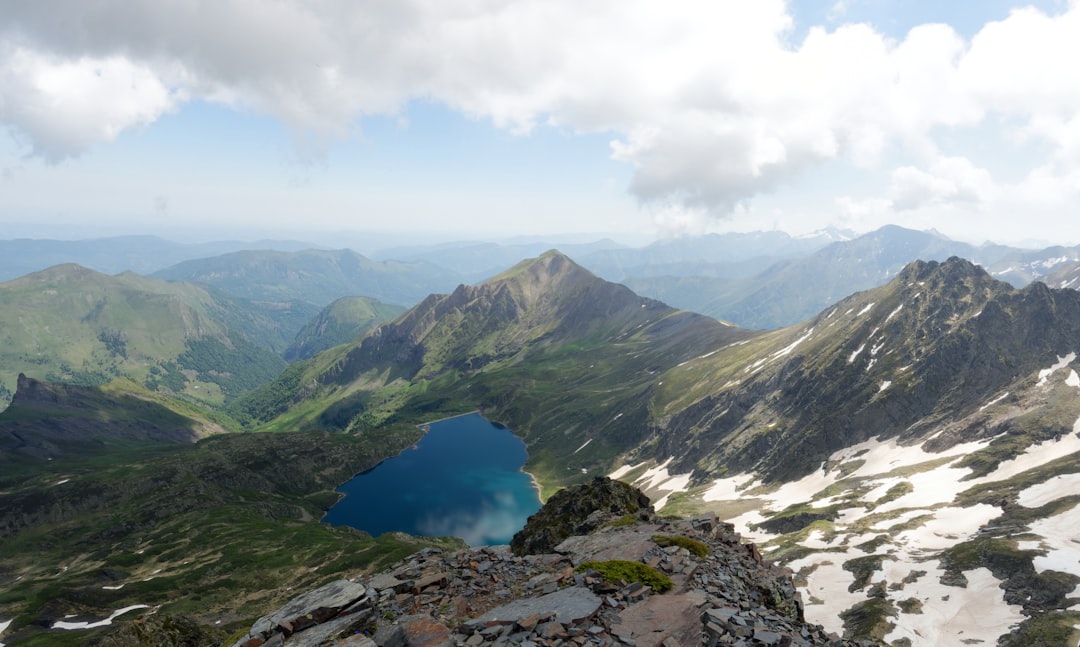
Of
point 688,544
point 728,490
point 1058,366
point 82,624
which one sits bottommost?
point 728,490

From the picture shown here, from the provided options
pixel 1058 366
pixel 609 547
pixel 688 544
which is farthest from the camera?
pixel 1058 366

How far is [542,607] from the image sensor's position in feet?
72.8

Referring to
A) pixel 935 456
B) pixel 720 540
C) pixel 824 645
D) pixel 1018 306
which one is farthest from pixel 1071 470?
pixel 824 645

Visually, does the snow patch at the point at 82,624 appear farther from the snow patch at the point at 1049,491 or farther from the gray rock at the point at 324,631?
the snow patch at the point at 1049,491

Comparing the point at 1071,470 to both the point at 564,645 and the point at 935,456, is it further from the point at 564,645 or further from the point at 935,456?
the point at 564,645

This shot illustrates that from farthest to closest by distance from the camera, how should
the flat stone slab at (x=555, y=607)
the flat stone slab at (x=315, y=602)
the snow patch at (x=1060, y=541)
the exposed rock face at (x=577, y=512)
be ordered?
1. the snow patch at (x=1060, y=541)
2. the exposed rock face at (x=577, y=512)
3. the flat stone slab at (x=315, y=602)
4. the flat stone slab at (x=555, y=607)

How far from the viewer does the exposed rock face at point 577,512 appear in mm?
53559

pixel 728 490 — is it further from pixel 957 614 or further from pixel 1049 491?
pixel 957 614

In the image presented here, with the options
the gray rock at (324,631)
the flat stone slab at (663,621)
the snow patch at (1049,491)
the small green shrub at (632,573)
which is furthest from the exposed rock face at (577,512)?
the snow patch at (1049,491)

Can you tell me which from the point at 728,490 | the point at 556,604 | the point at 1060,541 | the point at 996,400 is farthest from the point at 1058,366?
the point at 556,604

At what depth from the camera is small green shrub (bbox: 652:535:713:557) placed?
32.1 metres

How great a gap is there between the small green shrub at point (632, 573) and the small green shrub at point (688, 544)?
659 cm

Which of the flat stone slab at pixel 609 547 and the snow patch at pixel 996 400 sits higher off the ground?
the flat stone slab at pixel 609 547

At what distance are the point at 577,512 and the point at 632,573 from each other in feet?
122
